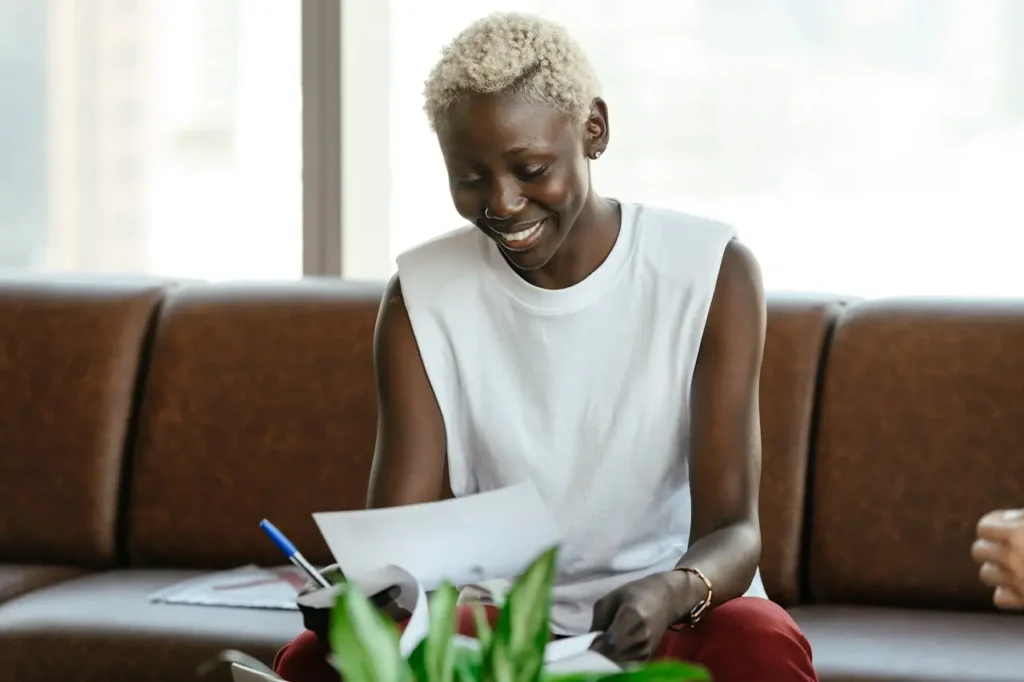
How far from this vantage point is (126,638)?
7.09 feet

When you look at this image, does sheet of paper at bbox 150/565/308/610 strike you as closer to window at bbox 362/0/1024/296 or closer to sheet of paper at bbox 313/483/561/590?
Answer: sheet of paper at bbox 313/483/561/590

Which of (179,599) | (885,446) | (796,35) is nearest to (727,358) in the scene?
(885,446)

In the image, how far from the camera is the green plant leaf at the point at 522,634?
2.61 ft

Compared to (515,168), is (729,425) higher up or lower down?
lower down

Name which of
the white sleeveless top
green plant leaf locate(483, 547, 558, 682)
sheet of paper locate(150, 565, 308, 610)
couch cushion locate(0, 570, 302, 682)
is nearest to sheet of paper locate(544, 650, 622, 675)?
green plant leaf locate(483, 547, 558, 682)

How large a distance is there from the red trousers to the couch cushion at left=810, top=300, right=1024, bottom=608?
0.76m

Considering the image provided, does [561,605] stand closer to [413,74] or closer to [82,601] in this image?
[82,601]

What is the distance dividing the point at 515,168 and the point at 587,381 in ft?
1.00

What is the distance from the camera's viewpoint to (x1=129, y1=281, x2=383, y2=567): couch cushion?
2568mm

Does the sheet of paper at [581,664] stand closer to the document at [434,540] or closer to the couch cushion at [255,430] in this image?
the document at [434,540]

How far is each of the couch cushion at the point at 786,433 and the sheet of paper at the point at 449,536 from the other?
0.83 meters

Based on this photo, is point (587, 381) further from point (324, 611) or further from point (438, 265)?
point (324, 611)

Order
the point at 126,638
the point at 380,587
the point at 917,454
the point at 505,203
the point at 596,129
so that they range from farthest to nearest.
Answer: the point at 917,454 < the point at 126,638 < the point at 596,129 < the point at 505,203 < the point at 380,587

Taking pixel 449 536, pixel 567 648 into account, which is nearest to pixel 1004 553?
pixel 567 648
